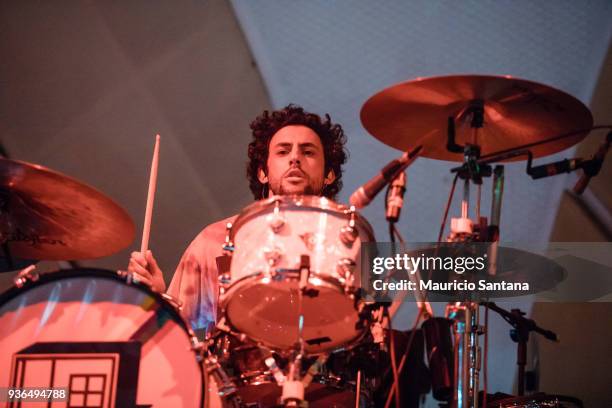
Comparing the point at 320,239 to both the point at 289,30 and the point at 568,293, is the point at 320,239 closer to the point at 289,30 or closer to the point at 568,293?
the point at 568,293

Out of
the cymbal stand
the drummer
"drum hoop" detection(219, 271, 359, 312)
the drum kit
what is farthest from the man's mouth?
"drum hoop" detection(219, 271, 359, 312)

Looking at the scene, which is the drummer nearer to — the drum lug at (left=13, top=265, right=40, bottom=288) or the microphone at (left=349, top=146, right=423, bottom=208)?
the drum lug at (left=13, top=265, right=40, bottom=288)

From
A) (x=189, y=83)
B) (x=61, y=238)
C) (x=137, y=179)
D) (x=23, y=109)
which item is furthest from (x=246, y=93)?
(x=61, y=238)

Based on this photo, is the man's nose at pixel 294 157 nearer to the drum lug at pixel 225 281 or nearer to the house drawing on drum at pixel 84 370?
the drum lug at pixel 225 281

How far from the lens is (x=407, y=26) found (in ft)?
11.1

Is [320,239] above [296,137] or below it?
below

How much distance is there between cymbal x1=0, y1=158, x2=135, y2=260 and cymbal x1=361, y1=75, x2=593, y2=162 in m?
0.79

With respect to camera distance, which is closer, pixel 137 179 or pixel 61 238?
pixel 61 238

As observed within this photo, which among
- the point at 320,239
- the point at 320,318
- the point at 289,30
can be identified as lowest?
the point at 320,318

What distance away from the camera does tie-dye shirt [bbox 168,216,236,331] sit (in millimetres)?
2693

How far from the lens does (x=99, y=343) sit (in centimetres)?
188

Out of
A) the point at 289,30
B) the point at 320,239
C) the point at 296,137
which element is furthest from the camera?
the point at 289,30

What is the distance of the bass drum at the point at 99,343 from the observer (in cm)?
184

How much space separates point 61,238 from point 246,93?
156cm
